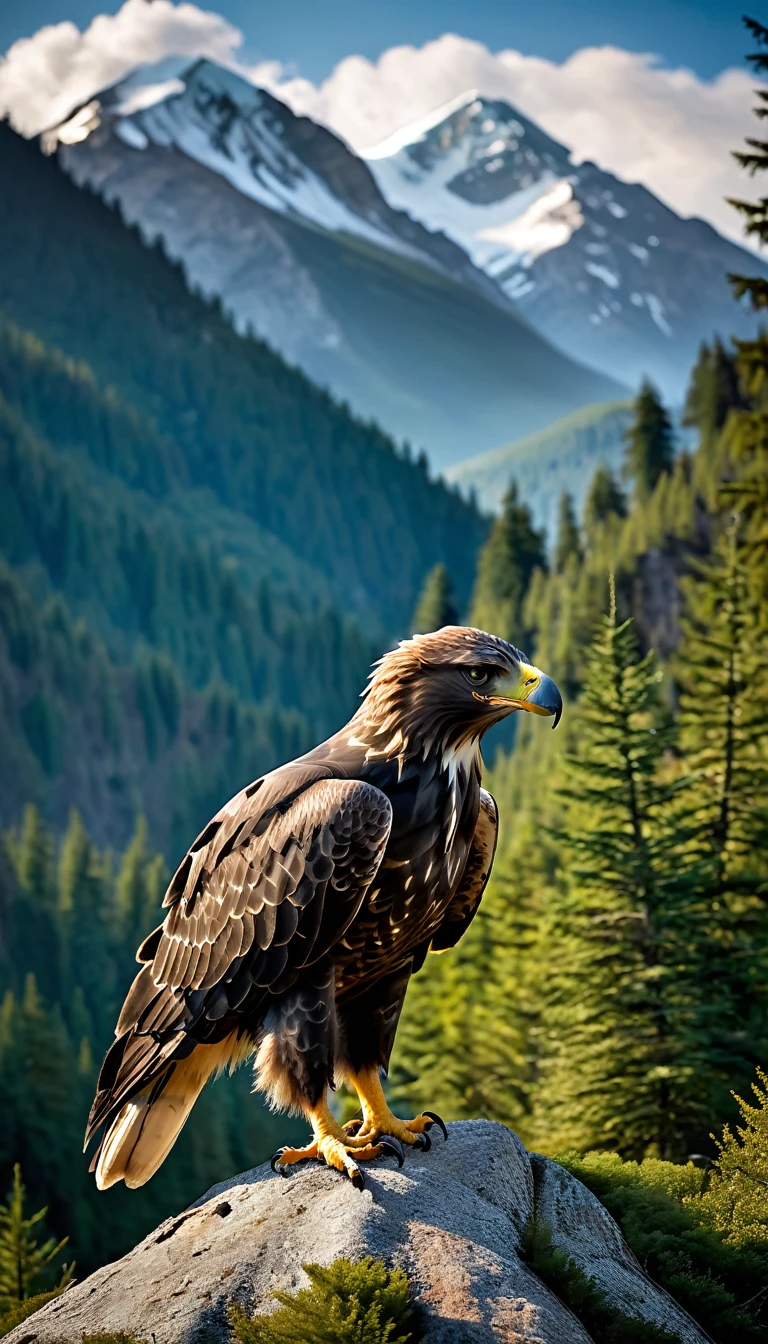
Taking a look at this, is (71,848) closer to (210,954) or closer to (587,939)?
(587,939)

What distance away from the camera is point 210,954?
25.0ft

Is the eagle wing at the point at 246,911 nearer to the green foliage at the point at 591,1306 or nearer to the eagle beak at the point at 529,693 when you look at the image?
the eagle beak at the point at 529,693

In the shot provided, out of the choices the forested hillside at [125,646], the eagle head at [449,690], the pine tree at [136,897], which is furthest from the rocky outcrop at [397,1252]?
the forested hillside at [125,646]

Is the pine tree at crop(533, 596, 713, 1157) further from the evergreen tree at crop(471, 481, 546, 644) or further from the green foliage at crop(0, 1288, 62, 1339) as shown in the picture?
the evergreen tree at crop(471, 481, 546, 644)

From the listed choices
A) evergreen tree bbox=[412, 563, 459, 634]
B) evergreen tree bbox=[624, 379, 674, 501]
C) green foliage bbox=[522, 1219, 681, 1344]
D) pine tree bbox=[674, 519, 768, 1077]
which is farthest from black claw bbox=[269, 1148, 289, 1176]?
evergreen tree bbox=[412, 563, 459, 634]

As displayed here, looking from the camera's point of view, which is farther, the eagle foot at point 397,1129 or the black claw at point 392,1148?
the eagle foot at point 397,1129

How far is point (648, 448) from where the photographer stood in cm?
8869

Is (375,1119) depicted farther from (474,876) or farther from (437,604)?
(437,604)

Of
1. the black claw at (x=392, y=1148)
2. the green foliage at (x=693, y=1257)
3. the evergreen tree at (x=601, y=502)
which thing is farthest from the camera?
the evergreen tree at (x=601, y=502)

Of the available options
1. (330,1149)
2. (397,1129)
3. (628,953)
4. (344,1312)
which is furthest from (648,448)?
(344,1312)

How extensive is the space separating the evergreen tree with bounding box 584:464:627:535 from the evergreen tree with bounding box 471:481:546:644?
4835 millimetres

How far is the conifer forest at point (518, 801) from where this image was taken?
16.4 meters

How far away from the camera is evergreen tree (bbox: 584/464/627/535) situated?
308 ft

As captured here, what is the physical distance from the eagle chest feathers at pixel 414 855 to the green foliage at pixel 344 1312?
64.0 inches
